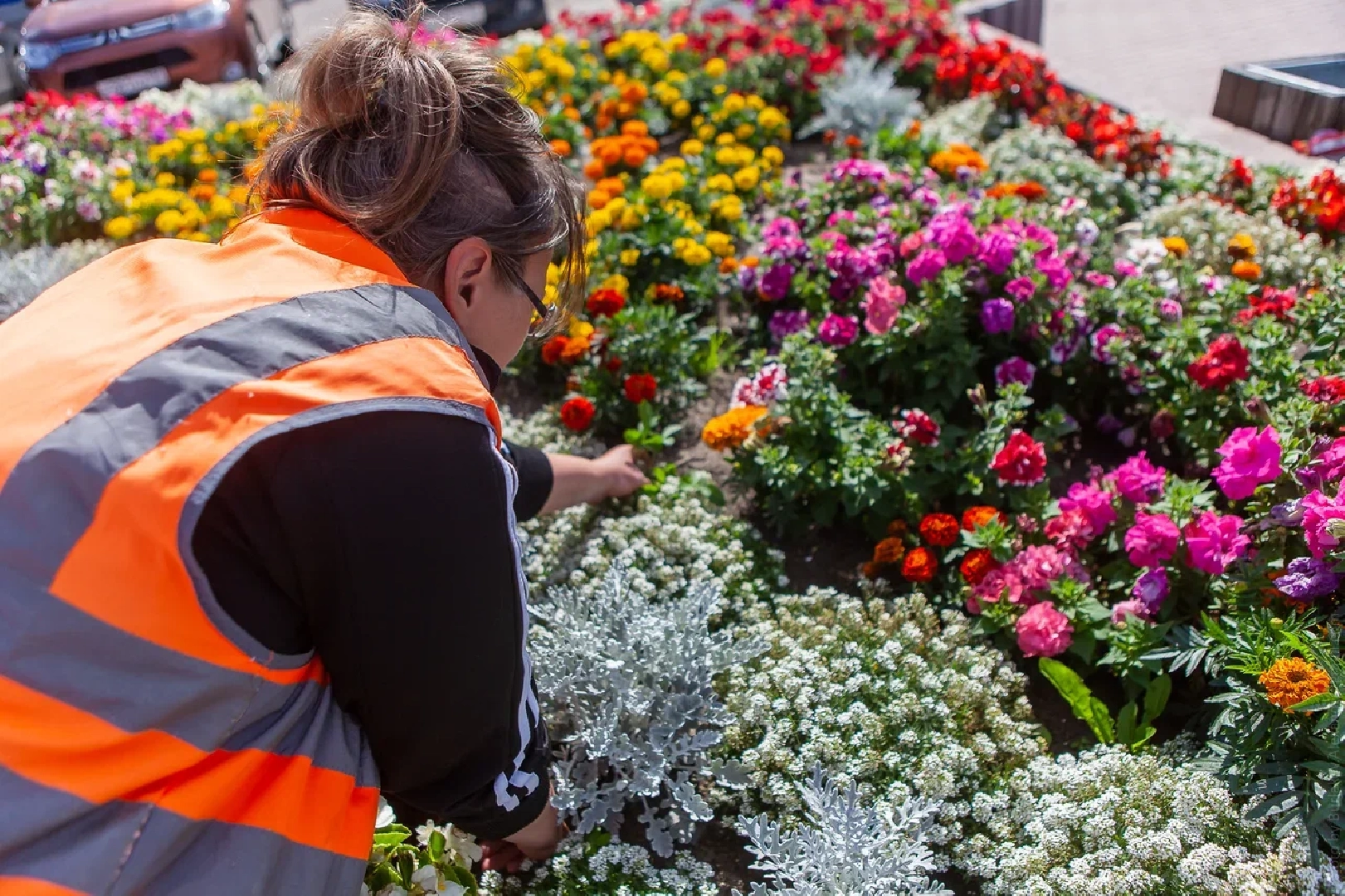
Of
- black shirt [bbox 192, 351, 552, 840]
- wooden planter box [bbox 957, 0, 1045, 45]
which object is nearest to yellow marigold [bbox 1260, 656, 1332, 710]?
black shirt [bbox 192, 351, 552, 840]

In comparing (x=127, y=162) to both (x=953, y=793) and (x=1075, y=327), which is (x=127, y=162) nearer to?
(x=1075, y=327)

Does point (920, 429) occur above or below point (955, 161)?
below

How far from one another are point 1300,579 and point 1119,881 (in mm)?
636

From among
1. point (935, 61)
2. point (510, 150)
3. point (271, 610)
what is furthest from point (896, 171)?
point (271, 610)

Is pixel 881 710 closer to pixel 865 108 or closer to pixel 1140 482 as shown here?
pixel 1140 482

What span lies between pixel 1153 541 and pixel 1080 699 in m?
0.38

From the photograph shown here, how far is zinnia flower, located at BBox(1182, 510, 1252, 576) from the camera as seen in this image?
2.02 m

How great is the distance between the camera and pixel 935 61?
545cm

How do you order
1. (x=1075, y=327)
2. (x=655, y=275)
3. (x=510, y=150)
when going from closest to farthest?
1. (x=510, y=150)
2. (x=1075, y=327)
3. (x=655, y=275)

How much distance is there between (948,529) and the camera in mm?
2402

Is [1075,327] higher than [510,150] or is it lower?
lower

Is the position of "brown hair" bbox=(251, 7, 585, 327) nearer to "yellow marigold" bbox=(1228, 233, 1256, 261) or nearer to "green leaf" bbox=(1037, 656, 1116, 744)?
"green leaf" bbox=(1037, 656, 1116, 744)

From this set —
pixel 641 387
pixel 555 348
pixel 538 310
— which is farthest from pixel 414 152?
pixel 555 348

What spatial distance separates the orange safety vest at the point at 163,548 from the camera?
105cm
